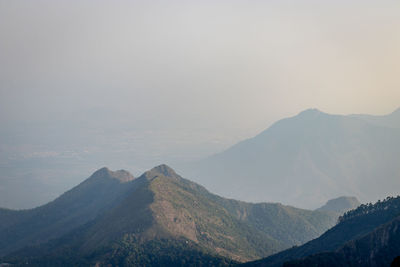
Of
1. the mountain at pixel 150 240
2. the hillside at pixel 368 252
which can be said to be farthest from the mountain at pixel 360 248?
the mountain at pixel 150 240

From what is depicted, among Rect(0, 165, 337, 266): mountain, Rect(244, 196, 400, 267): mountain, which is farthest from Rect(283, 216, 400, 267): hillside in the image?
Rect(0, 165, 337, 266): mountain

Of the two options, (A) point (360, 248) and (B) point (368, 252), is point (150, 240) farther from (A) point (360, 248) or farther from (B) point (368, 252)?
(B) point (368, 252)

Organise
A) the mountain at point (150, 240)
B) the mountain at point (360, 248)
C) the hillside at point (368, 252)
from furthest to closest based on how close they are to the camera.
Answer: the mountain at point (150, 240) < the mountain at point (360, 248) < the hillside at point (368, 252)

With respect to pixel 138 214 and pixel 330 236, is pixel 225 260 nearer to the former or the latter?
pixel 330 236

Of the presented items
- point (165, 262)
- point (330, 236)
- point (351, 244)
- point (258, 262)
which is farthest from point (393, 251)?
point (165, 262)

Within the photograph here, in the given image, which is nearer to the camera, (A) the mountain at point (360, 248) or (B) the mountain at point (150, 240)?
(A) the mountain at point (360, 248)

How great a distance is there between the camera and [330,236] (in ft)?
439

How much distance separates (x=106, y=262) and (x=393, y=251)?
8281 cm

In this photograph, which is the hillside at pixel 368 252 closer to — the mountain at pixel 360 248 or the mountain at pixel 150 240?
the mountain at pixel 360 248

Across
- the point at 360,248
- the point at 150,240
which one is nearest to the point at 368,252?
the point at 360,248

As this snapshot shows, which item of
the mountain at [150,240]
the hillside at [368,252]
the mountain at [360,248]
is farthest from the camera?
the mountain at [150,240]

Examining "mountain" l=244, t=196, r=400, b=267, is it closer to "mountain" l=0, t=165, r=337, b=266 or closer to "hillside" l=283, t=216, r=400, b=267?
"hillside" l=283, t=216, r=400, b=267

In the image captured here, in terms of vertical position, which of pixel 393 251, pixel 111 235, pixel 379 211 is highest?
pixel 111 235

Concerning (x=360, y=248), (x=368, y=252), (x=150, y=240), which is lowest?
(x=368, y=252)
